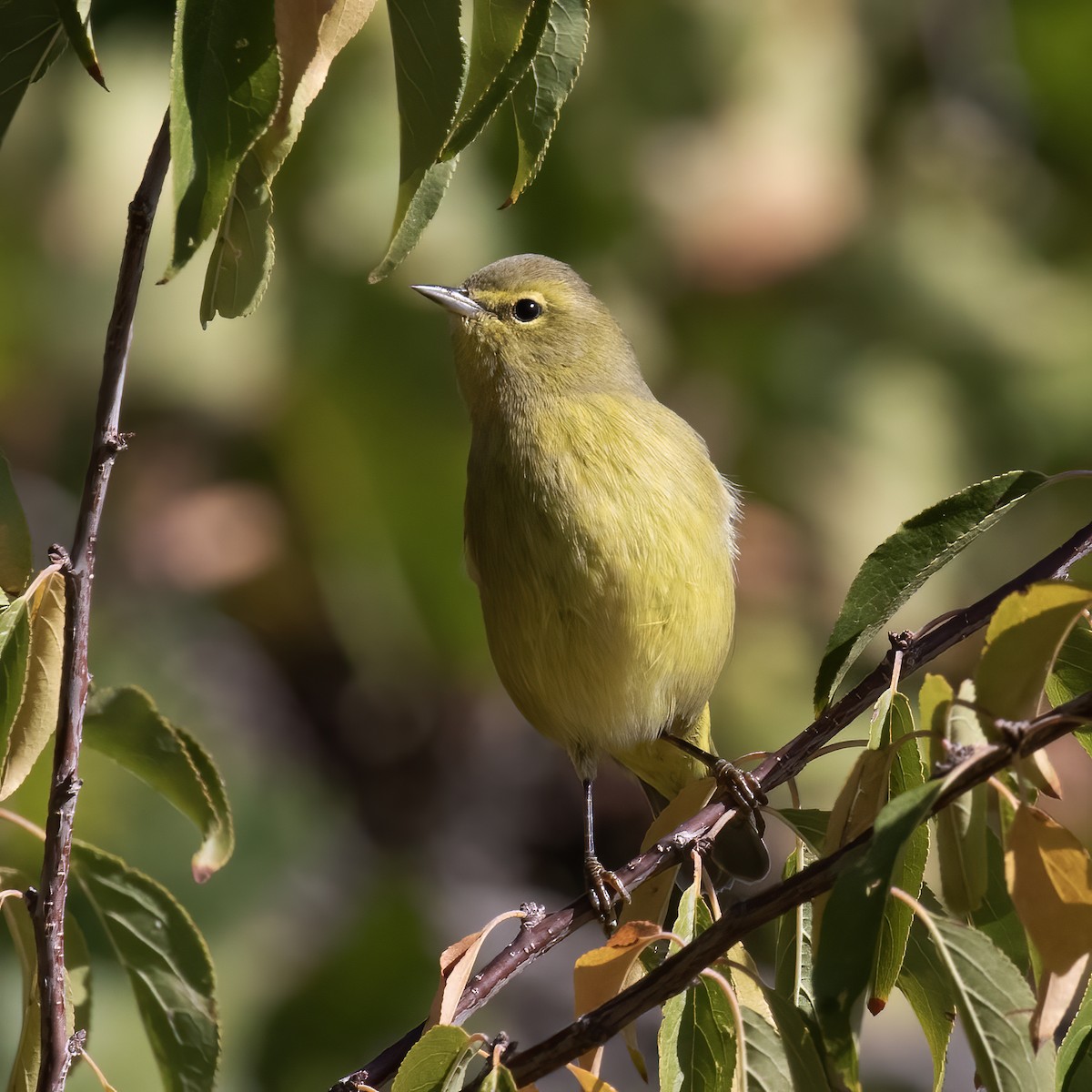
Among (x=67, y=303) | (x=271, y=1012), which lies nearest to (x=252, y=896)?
(x=271, y=1012)

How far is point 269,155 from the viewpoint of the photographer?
1589 millimetres

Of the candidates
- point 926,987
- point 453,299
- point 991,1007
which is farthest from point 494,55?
point 453,299

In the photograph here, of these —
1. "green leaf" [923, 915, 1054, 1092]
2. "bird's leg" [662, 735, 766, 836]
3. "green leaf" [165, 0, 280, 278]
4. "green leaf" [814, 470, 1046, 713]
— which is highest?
"green leaf" [165, 0, 280, 278]

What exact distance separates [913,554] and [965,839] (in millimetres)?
404

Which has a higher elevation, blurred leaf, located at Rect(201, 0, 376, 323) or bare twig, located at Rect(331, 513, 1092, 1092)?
blurred leaf, located at Rect(201, 0, 376, 323)

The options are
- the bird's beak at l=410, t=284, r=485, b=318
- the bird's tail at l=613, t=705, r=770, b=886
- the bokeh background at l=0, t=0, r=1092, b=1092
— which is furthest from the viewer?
the bokeh background at l=0, t=0, r=1092, b=1092

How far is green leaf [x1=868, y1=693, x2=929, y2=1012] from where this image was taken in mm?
1614

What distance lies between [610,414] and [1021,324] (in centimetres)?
311

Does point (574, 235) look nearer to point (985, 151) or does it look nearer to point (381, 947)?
point (985, 151)

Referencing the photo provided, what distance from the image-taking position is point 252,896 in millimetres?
4770

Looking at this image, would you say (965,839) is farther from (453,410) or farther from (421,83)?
(453,410)

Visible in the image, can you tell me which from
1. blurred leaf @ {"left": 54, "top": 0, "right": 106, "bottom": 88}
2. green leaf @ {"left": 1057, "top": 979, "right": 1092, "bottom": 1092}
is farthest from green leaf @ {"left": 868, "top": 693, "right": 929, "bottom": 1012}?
blurred leaf @ {"left": 54, "top": 0, "right": 106, "bottom": 88}

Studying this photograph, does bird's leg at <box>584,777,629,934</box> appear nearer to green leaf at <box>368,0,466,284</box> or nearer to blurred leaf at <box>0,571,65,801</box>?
blurred leaf at <box>0,571,65,801</box>

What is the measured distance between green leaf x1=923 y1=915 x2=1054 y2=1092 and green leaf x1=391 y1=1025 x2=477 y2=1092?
0.55 metres
